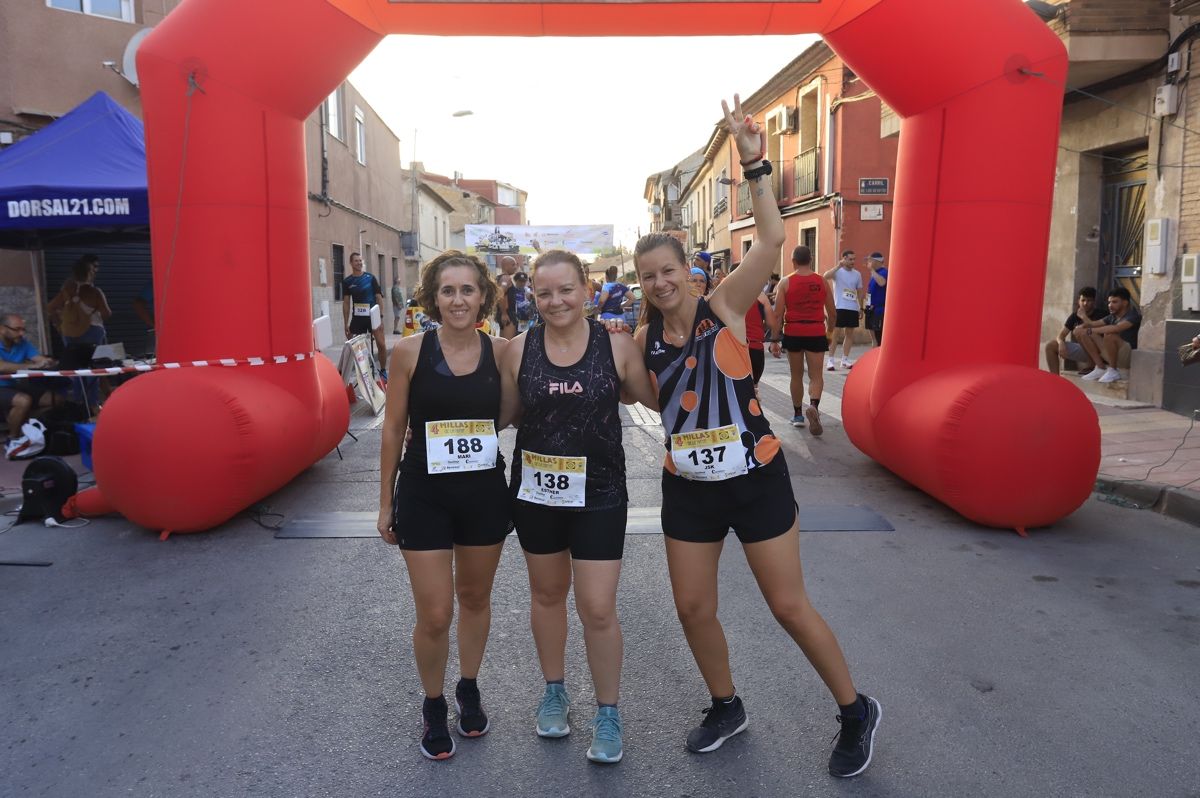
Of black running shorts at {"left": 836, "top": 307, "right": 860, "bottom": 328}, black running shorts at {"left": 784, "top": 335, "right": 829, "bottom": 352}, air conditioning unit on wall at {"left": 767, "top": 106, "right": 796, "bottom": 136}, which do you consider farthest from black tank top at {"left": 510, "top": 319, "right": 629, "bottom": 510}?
air conditioning unit on wall at {"left": 767, "top": 106, "right": 796, "bottom": 136}

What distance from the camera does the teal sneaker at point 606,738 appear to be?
9.37ft

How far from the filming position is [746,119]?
292cm

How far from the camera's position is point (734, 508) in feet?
9.14

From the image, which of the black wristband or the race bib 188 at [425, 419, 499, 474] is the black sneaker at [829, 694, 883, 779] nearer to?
the race bib 188 at [425, 419, 499, 474]

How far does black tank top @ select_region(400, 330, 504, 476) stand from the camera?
2926 millimetres

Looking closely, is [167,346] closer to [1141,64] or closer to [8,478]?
[8,478]

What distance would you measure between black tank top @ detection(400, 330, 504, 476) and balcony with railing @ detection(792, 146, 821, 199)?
22.5m

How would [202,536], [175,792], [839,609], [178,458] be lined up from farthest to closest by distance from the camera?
[202,536], [178,458], [839,609], [175,792]

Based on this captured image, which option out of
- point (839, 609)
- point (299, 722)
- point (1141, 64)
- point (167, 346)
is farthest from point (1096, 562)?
point (1141, 64)

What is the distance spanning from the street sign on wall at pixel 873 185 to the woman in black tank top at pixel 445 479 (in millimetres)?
20453

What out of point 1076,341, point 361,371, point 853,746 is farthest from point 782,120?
point 853,746

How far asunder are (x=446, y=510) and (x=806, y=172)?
2399cm

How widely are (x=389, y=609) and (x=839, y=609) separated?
2.17m

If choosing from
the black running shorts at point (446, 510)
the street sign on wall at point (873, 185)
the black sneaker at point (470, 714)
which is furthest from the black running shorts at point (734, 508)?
the street sign on wall at point (873, 185)
